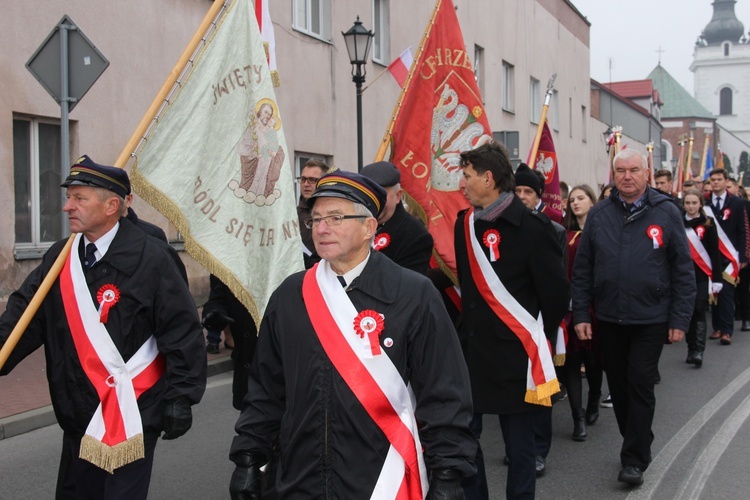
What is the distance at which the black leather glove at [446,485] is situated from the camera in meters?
2.72

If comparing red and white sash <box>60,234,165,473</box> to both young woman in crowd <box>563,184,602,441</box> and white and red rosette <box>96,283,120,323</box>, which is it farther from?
young woman in crowd <box>563,184,602,441</box>

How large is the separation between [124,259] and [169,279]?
0.67 feet

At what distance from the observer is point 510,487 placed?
452cm

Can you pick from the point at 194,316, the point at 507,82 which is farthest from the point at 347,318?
the point at 507,82

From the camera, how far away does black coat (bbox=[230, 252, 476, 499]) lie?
9.12 feet

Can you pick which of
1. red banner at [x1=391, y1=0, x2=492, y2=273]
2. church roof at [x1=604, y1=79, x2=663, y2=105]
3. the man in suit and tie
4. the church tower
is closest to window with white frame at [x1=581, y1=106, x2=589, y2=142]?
the man in suit and tie

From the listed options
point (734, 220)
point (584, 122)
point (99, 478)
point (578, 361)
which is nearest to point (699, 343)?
point (734, 220)

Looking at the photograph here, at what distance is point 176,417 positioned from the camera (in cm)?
364

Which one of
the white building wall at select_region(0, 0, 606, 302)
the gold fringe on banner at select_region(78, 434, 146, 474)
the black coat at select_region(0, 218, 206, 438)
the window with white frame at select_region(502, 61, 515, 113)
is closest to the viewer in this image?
the gold fringe on banner at select_region(78, 434, 146, 474)

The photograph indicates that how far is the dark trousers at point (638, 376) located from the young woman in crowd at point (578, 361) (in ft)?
3.87

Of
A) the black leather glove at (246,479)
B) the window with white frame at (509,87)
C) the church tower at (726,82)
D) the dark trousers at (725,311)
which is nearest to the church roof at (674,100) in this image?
the church tower at (726,82)

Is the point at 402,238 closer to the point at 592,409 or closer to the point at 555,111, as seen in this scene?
the point at 592,409

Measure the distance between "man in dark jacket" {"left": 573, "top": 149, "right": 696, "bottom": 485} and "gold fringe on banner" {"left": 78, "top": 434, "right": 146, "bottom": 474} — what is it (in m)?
3.14

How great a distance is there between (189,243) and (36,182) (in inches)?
270
